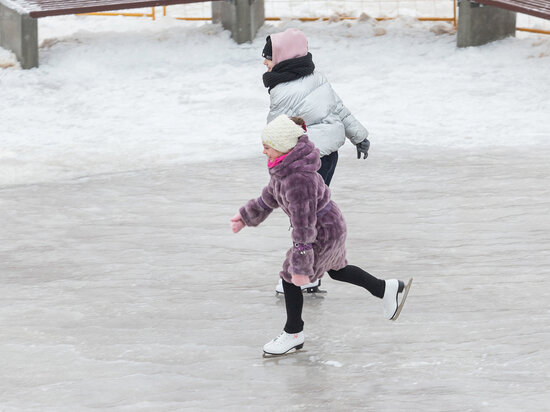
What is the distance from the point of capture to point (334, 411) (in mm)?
4648

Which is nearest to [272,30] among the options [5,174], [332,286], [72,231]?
[5,174]

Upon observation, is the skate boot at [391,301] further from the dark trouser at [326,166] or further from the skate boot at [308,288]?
the dark trouser at [326,166]

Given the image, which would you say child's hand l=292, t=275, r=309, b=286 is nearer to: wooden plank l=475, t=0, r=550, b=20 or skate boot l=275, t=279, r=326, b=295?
skate boot l=275, t=279, r=326, b=295

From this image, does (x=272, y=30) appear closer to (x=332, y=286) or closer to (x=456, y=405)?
(x=332, y=286)

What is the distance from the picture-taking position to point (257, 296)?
6199 millimetres

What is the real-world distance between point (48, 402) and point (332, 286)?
6.88 ft

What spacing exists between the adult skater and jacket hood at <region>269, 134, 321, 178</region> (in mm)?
820

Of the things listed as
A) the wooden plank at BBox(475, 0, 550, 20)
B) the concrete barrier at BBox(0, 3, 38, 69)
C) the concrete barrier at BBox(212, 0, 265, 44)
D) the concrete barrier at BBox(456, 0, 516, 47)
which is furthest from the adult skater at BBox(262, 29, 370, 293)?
the concrete barrier at BBox(212, 0, 265, 44)

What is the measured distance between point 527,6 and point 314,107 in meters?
6.59

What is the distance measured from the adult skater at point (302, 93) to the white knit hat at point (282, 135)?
836 millimetres

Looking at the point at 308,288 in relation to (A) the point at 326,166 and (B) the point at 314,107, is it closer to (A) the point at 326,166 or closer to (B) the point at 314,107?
(A) the point at 326,166

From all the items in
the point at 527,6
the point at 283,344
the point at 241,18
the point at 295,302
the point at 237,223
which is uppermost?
the point at 527,6

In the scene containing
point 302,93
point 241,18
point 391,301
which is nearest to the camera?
point 391,301

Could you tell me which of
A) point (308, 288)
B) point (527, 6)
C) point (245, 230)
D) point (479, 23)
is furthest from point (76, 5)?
point (308, 288)
